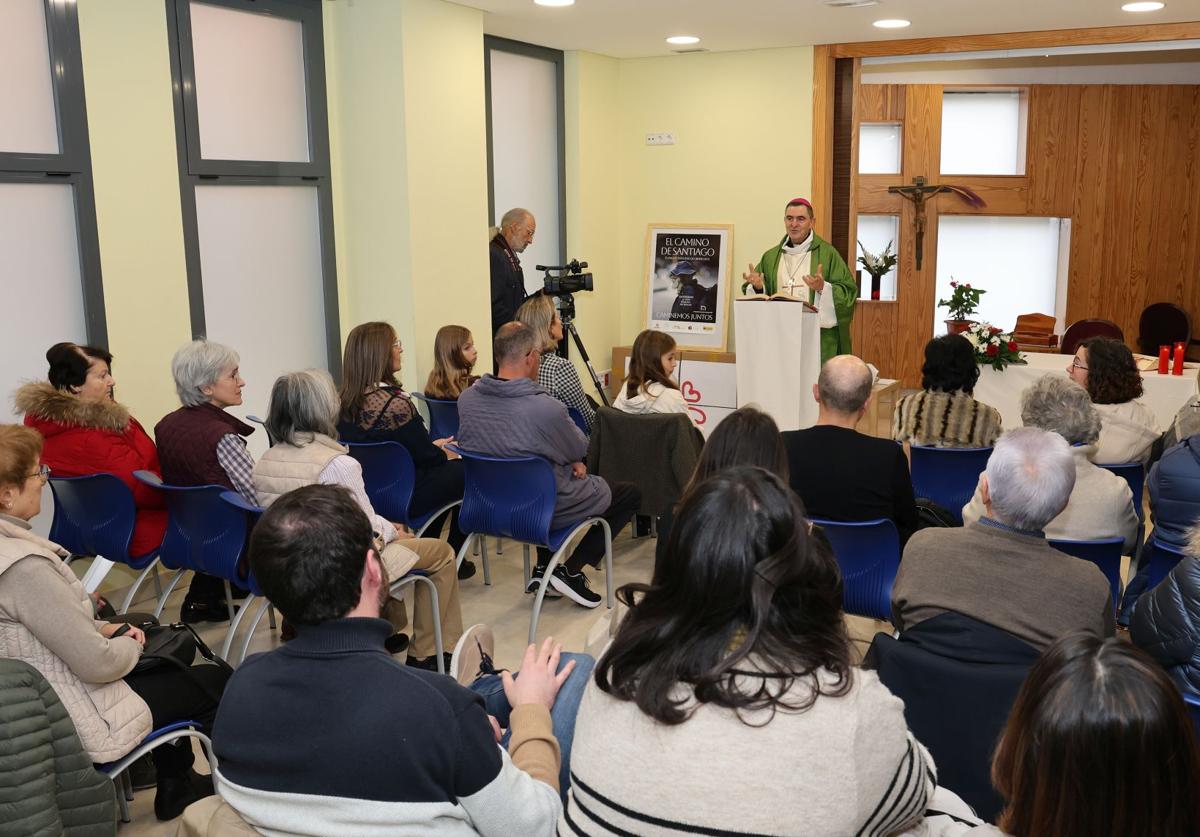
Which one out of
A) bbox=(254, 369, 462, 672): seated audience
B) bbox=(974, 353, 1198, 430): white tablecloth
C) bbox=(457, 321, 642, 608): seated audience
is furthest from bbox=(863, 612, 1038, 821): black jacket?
bbox=(974, 353, 1198, 430): white tablecloth

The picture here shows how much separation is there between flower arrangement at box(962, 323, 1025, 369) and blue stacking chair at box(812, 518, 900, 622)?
3.27 meters

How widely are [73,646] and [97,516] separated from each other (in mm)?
1620

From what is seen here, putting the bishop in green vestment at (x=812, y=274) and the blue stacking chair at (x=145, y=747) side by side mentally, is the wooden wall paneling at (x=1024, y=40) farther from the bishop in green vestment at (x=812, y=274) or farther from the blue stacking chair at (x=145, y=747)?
the blue stacking chair at (x=145, y=747)

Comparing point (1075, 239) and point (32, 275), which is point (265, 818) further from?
point (1075, 239)

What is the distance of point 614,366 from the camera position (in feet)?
27.6

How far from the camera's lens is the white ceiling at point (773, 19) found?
19.9ft

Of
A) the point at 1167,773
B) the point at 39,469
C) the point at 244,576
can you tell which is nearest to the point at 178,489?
the point at 244,576

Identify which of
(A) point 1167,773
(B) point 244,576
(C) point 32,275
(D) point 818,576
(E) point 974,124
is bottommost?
(B) point 244,576

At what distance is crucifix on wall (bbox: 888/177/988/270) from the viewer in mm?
9141

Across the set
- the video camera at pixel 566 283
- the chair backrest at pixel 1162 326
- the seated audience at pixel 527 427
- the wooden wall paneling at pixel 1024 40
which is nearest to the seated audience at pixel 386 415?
the seated audience at pixel 527 427

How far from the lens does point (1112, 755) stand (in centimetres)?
121

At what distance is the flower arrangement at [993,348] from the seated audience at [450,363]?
2.94m

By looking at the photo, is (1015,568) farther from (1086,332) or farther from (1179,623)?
(1086,332)

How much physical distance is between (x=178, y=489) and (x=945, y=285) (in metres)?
7.61
